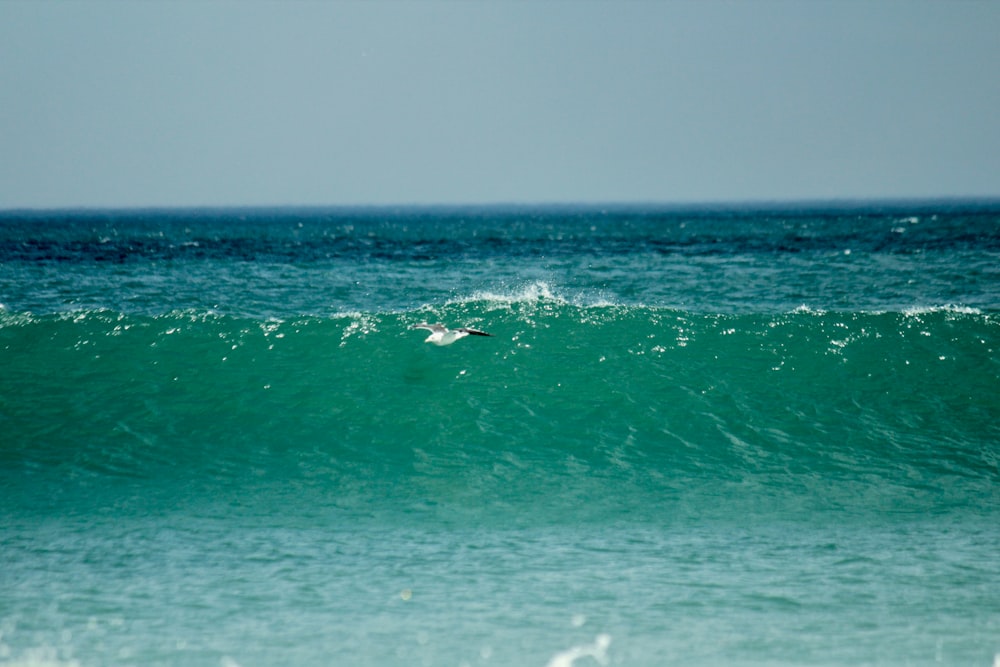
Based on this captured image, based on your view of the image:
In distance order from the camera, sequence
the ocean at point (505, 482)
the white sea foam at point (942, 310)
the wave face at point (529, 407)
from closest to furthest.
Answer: the ocean at point (505, 482) → the wave face at point (529, 407) → the white sea foam at point (942, 310)

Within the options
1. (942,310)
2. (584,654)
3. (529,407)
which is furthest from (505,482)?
(942,310)

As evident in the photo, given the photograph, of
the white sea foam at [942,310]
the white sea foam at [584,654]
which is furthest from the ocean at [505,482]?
the white sea foam at [942,310]

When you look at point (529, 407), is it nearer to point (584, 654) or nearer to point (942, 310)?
point (584, 654)

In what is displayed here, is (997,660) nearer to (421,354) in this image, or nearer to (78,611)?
(78,611)

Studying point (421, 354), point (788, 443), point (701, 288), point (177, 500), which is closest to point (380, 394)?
point (421, 354)

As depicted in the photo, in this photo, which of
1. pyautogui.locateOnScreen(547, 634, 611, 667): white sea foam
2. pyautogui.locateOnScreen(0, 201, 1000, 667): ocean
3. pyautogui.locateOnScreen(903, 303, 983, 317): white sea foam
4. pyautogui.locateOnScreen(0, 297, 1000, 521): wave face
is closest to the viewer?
pyautogui.locateOnScreen(547, 634, 611, 667): white sea foam

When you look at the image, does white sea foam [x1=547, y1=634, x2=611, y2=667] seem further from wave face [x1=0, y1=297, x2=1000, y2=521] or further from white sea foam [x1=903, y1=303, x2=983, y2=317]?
white sea foam [x1=903, y1=303, x2=983, y2=317]

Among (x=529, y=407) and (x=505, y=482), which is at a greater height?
(x=529, y=407)

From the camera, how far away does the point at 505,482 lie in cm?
1102

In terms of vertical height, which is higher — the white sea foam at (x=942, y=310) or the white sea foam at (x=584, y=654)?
the white sea foam at (x=942, y=310)

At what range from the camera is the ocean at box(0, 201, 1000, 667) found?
682 centimetres

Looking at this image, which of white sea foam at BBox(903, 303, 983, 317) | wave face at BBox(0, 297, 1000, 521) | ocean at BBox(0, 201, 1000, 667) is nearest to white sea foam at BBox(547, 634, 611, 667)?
ocean at BBox(0, 201, 1000, 667)

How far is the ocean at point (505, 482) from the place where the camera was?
6.82 metres

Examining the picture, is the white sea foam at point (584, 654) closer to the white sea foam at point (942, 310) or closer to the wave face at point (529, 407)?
the wave face at point (529, 407)
